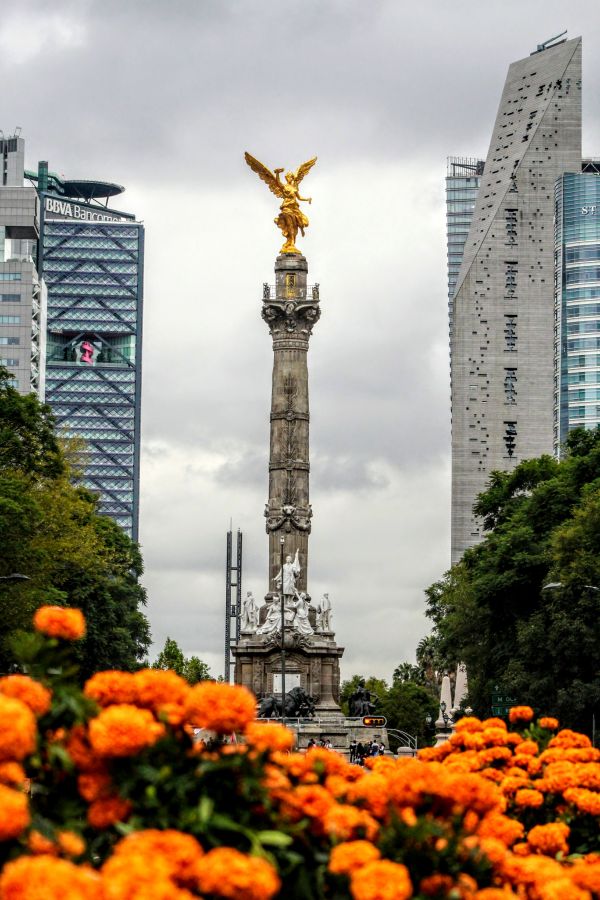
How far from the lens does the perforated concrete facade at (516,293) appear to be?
152 m

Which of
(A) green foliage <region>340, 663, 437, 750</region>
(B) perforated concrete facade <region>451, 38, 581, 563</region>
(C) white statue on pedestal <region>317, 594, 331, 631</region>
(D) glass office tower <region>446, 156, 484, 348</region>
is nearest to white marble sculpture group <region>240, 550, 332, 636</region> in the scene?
(C) white statue on pedestal <region>317, 594, 331, 631</region>

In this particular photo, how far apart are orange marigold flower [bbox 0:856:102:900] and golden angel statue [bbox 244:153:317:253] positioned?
8497cm

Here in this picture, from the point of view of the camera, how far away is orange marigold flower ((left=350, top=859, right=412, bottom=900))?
380 inches

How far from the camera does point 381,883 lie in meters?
9.76

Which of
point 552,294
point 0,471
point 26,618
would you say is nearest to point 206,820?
point 26,618

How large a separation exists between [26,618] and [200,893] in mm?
46291

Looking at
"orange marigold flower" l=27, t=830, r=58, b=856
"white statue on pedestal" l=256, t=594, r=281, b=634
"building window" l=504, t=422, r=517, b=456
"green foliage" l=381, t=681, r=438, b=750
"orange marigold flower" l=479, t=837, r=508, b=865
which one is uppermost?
"building window" l=504, t=422, r=517, b=456

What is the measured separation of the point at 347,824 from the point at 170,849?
191cm

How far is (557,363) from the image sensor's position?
144625mm

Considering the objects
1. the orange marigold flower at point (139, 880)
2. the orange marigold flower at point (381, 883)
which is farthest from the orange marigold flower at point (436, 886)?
the orange marigold flower at point (139, 880)

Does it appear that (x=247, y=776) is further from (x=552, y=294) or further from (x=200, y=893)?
(x=552, y=294)

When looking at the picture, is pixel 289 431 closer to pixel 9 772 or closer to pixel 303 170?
pixel 303 170

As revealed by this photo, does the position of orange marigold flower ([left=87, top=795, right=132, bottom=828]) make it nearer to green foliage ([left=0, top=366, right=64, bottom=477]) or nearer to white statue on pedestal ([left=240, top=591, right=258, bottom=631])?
green foliage ([left=0, top=366, right=64, bottom=477])

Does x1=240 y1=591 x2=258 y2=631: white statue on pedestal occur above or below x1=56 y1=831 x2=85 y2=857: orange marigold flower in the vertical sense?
above
